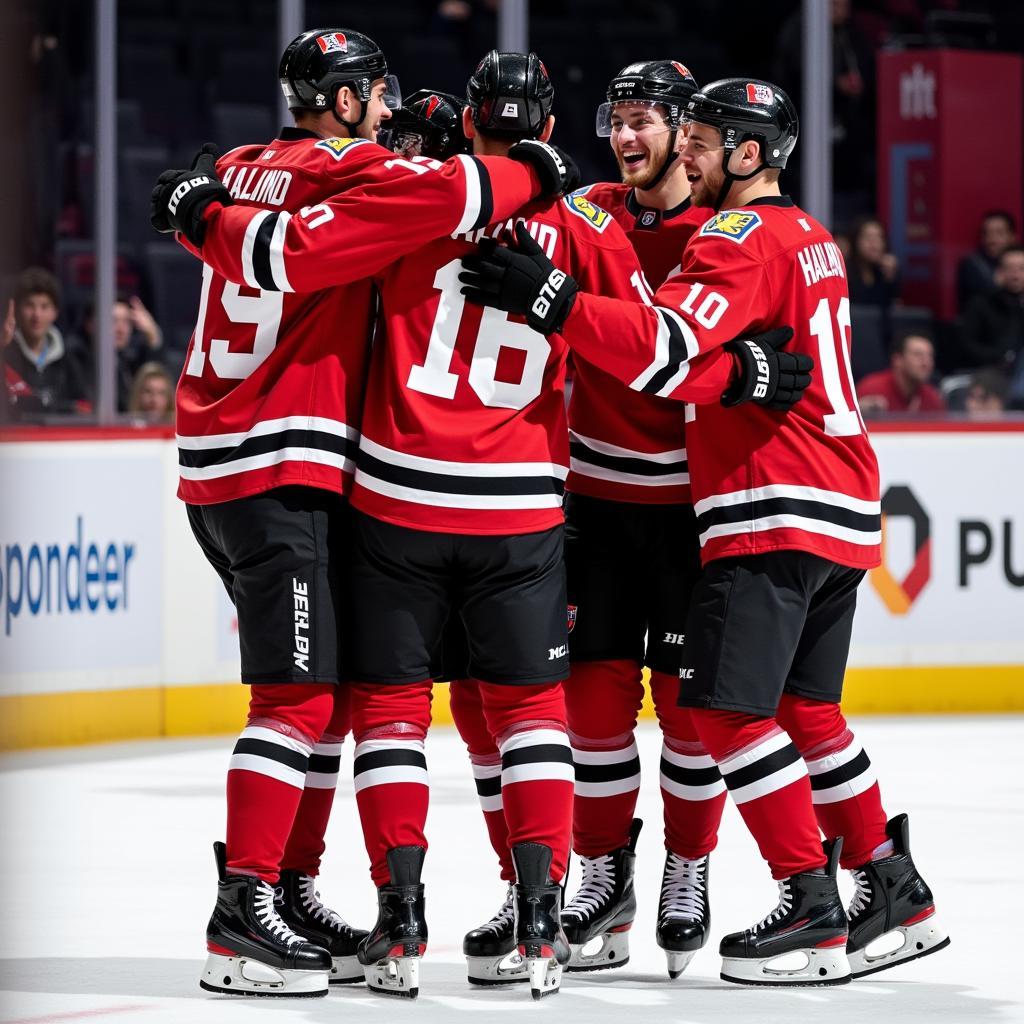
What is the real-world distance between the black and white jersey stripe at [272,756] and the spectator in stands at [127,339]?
13.6 ft

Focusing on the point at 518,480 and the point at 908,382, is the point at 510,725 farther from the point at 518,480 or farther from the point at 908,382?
the point at 908,382

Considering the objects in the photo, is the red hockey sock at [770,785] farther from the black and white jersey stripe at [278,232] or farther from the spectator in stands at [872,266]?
the spectator in stands at [872,266]

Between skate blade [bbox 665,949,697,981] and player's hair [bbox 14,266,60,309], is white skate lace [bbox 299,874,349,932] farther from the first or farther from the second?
player's hair [bbox 14,266,60,309]

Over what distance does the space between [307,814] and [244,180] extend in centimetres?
105

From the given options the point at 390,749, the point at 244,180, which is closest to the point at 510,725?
the point at 390,749

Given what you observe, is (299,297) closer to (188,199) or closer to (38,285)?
(188,199)

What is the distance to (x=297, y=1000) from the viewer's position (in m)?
3.29

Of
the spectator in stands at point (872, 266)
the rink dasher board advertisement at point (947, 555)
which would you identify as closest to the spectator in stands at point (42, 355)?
the rink dasher board advertisement at point (947, 555)

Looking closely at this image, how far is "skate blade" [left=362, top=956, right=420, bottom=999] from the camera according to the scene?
326 centimetres

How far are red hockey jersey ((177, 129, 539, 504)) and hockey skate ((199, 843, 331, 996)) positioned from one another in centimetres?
63

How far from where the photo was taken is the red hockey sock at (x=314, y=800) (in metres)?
3.53

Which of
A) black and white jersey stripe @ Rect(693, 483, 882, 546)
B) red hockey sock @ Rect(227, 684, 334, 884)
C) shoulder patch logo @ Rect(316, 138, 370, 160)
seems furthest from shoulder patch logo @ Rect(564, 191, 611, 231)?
red hockey sock @ Rect(227, 684, 334, 884)

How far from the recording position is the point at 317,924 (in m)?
3.52

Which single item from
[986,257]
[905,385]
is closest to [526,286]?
[905,385]
